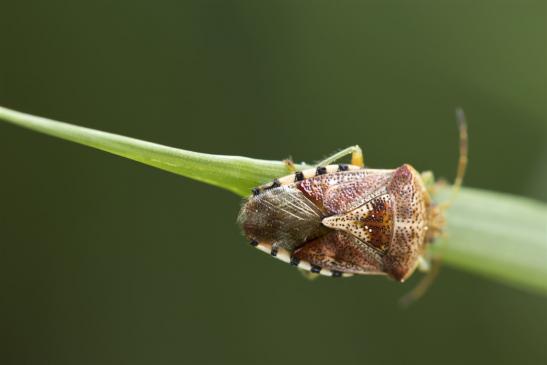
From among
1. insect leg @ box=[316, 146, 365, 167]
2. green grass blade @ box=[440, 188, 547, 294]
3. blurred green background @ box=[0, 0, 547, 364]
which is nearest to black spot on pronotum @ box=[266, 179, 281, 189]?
insect leg @ box=[316, 146, 365, 167]

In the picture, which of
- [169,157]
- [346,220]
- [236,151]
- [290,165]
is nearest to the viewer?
[169,157]

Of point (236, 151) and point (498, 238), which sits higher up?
point (236, 151)

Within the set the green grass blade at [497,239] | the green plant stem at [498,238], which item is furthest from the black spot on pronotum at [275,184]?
the green grass blade at [497,239]

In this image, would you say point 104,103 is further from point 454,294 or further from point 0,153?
point 454,294

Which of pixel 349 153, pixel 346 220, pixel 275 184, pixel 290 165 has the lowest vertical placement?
pixel 346 220

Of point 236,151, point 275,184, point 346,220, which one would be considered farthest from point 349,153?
point 236,151

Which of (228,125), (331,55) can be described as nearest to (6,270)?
(228,125)

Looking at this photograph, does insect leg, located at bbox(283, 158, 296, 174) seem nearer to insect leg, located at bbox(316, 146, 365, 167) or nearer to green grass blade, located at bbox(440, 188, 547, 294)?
insect leg, located at bbox(316, 146, 365, 167)

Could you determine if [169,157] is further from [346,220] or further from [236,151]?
[236,151]
